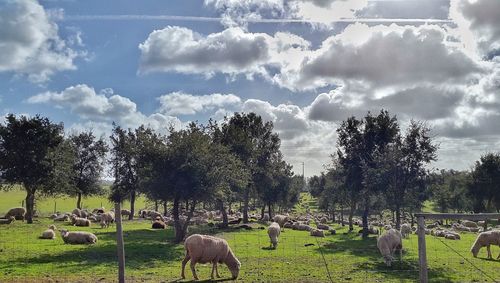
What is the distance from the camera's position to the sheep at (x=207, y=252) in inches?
811

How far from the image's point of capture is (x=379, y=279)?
21484 millimetres

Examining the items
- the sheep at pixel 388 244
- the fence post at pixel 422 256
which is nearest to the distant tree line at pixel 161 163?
the sheep at pixel 388 244

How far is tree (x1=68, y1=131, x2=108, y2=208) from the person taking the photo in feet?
240

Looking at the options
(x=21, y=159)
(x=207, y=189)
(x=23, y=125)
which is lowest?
(x=207, y=189)

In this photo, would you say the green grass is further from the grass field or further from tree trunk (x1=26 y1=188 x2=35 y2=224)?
the grass field

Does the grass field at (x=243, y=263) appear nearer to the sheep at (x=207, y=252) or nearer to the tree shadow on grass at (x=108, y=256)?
the tree shadow on grass at (x=108, y=256)

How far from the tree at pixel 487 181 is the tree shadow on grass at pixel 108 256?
202ft

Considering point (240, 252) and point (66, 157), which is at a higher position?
point (66, 157)

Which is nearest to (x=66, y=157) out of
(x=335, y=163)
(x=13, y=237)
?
(x=13, y=237)

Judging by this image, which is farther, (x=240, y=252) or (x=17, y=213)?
(x=17, y=213)

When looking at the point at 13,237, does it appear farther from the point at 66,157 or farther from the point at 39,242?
the point at 66,157

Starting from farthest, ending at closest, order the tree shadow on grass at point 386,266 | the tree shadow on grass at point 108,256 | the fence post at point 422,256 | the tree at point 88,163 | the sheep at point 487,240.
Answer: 1. the tree at point 88,163
2. the sheep at point 487,240
3. the tree shadow on grass at point 108,256
4. the tree shadow on grass at point 386,266
5. the fence post at point 422,256

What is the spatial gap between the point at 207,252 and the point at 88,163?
59179 millimetres

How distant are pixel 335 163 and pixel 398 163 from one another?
12.8 m
